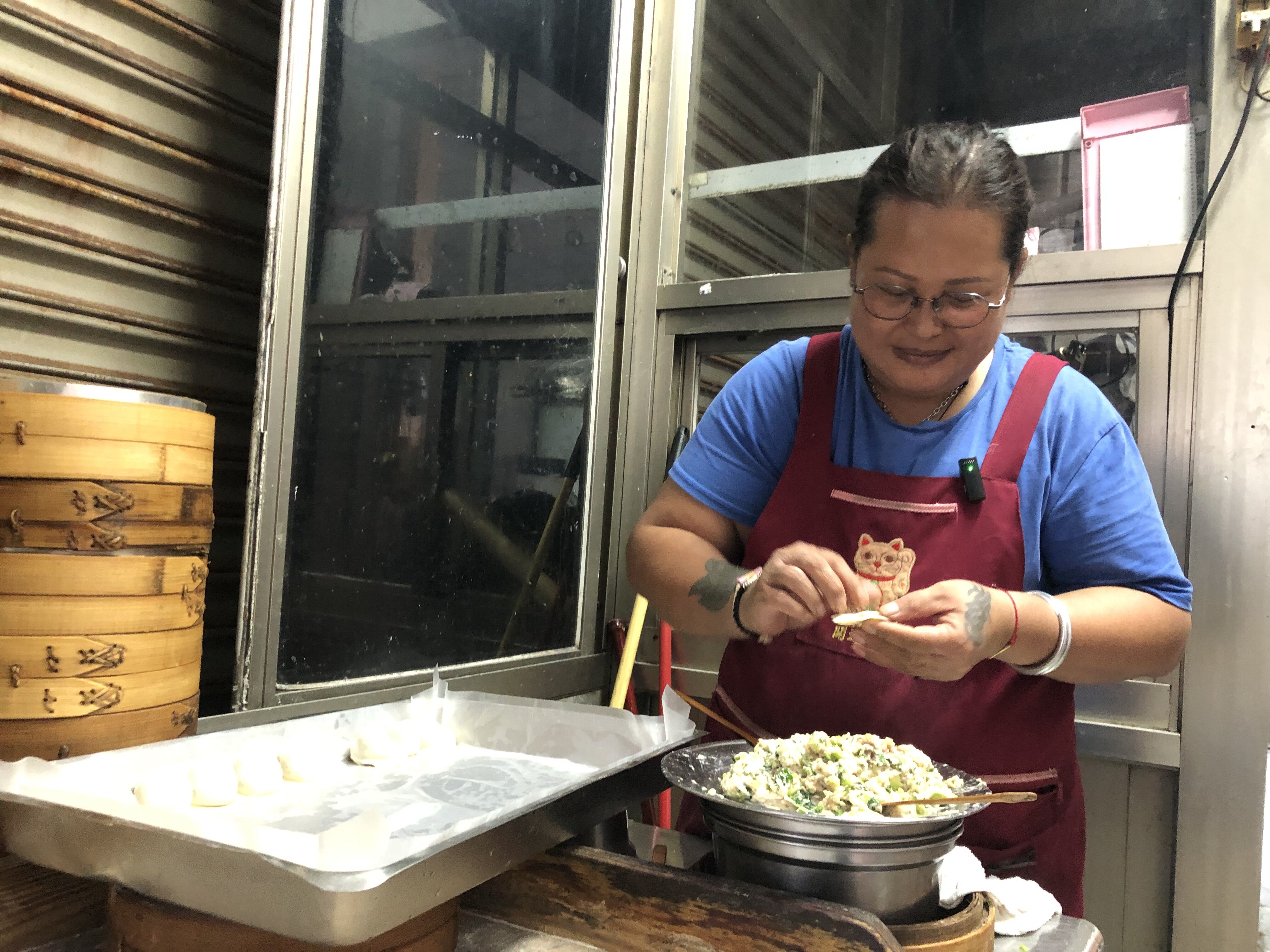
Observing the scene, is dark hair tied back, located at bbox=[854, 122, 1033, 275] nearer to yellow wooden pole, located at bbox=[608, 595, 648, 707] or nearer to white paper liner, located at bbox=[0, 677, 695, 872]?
white paper liner, located at bbox=[0, 677, 695, 872]

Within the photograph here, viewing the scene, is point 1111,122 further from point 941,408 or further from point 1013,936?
point 1013,936

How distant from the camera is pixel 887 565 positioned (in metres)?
1.71

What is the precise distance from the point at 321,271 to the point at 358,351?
0.19 meters

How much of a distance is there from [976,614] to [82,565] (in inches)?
50.8

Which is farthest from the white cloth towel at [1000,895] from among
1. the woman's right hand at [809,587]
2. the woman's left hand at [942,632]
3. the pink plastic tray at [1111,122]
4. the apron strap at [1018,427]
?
the pink plastic tray at [1111,122]

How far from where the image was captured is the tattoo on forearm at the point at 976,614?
1.39m

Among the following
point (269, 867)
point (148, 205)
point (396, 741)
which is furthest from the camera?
point (148, 205)

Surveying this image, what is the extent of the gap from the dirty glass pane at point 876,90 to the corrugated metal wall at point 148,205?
56.8 inches

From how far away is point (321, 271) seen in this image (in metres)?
1.89

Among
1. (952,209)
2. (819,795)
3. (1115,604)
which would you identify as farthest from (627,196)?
(819,795)

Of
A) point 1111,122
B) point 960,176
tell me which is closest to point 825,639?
point 960,176

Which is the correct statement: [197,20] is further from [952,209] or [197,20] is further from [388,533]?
[952,209]

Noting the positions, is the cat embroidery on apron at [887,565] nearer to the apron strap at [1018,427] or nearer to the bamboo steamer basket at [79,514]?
the apron strap at [1018,427]

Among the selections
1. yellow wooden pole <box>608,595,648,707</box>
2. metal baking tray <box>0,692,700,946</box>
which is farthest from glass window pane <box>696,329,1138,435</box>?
metal baking tray <box>0,692,700,946</box>
